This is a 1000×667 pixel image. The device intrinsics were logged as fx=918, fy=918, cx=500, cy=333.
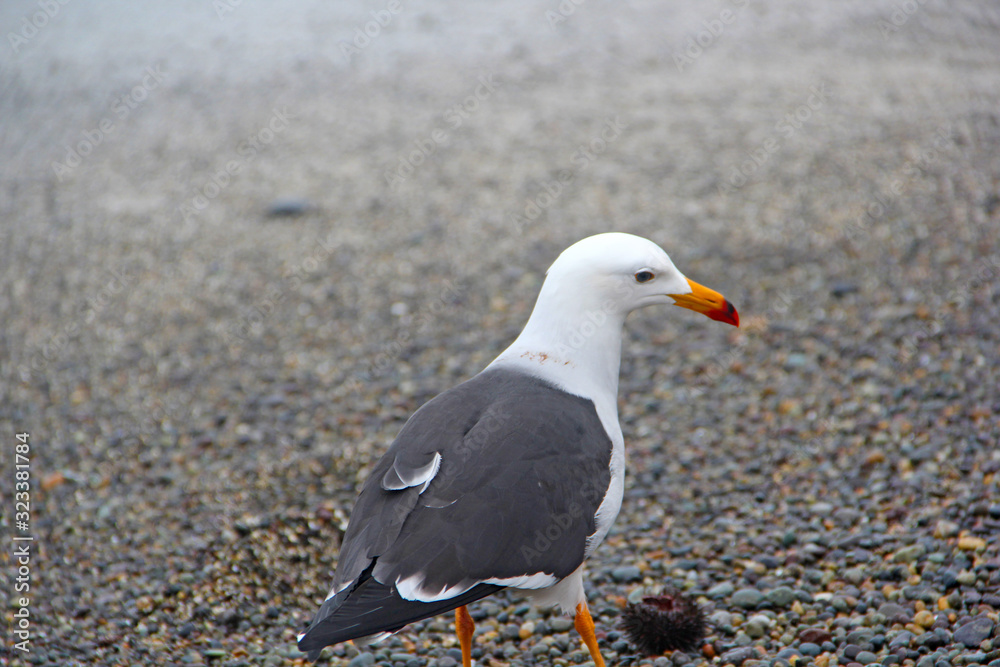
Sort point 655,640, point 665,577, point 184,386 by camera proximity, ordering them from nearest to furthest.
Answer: point 655,640
point 665,577
point 184,386

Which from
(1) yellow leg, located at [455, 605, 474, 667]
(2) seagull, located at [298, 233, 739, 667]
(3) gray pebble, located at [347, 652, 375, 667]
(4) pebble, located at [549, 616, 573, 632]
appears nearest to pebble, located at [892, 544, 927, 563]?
(2) seagull, located at [298, 233, 739, 667]

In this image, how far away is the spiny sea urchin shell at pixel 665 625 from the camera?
13.7ft

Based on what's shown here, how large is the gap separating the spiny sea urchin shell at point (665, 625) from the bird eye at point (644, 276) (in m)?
1.52

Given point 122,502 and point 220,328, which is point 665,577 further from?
point 220,328

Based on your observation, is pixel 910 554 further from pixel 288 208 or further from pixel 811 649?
pixel 288 208

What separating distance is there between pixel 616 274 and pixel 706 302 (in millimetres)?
502

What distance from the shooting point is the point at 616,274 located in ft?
12.9

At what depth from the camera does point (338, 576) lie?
345 cm

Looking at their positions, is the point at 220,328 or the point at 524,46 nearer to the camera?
the point at 220,328

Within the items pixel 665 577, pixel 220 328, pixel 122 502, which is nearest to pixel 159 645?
pixel 122 502

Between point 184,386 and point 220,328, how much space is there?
0.86 meters

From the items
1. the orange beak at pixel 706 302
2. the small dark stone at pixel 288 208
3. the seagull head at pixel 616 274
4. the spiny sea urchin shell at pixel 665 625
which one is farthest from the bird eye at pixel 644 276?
the small dark stone at pixel 288 208

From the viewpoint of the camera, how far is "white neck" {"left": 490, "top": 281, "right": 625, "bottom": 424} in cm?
398

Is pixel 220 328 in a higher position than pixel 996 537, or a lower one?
lower
